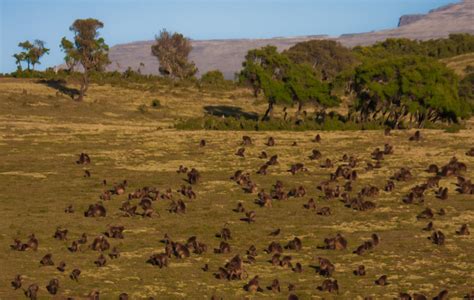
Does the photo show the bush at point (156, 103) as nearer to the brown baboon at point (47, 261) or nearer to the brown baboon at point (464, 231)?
the brown baboon at point (464, 231)

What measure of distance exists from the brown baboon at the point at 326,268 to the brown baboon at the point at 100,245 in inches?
303

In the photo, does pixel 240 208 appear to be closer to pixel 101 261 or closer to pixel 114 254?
pixel 114 254

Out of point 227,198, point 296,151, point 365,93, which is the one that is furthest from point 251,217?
point 365,93

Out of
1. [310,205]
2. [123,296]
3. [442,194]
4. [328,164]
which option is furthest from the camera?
[328,164]

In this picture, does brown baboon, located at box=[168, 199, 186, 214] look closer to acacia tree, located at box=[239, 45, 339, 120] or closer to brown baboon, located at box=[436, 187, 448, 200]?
brown baboon, located at box=[436, 187, 448, 200]

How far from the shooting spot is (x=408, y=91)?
68.6 m

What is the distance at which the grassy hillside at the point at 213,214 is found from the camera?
26.8m

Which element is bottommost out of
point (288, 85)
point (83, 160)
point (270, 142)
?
point (83, 160)

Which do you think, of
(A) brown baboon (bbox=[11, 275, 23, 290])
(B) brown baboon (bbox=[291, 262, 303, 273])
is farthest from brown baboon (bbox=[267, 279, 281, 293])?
(A) brown baboon (bbox=[11, 275, 23, 290])

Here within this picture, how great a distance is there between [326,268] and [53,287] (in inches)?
330

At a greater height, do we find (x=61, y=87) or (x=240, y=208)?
(x=61, y=87)

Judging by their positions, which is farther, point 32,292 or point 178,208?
point 178,208

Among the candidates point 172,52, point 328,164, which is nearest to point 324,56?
point 172,52

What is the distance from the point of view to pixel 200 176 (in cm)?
4491
